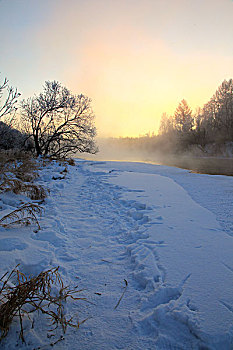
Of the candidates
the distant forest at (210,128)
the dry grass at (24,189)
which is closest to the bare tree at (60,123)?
the dry grass at (24,189)

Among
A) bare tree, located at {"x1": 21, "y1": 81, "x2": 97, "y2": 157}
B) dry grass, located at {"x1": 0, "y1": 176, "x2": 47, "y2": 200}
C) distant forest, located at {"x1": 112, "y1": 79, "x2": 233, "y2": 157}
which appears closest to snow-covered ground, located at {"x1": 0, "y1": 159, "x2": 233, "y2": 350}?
dry grass, located at {"x1": 0, "y1": 176, "x2": 47, "y2": 200}

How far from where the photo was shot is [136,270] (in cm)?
168

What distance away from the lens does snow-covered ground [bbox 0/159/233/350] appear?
3.38 ft

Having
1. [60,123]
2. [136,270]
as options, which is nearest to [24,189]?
[136,270]

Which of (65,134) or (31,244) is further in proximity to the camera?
(65,134)

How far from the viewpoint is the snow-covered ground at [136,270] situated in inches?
40.6

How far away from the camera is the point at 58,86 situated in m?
11.6

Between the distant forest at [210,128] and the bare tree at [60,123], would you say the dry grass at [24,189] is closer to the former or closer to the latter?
the bare tree at [60,123]

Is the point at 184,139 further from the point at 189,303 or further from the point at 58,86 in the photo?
the point at 189,303

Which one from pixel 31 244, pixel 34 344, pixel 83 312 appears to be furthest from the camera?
pixel 31 244

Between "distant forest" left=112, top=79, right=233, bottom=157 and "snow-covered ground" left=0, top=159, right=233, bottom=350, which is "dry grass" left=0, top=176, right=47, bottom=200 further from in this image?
"distant forest" left=112, top=79, right=233, bottom=157

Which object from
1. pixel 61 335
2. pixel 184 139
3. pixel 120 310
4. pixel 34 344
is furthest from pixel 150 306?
pixel 184 139

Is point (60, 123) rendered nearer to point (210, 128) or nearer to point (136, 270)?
point (136, 270)

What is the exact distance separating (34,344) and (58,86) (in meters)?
13.4
